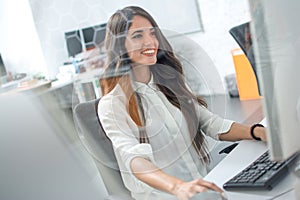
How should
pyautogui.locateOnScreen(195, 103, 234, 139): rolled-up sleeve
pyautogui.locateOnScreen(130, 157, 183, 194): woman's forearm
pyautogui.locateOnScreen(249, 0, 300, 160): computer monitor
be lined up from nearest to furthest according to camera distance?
1. pyautogui.locateOnScreen(249, 0, 300, 160): computer monitor
2. pyautogui.locateOnScreen(130, 157, 183, 194): woman's forearm
3. pyautogui.locateOnScreen(195, 103, 234, 139): rolled-up sleeve

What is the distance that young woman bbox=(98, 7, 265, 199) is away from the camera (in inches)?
22.0

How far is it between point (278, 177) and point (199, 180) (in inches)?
4.4

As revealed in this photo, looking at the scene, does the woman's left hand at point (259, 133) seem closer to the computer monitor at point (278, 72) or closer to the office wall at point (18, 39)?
the computer monitor at point (278, 72)

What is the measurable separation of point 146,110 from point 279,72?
0.22m

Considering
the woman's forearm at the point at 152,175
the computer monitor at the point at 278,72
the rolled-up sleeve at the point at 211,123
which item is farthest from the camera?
the rolled-up sleeve at the point at 211,123

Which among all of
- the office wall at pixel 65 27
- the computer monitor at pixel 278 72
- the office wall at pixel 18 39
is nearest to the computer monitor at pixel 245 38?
the office wall at pixel 65 27

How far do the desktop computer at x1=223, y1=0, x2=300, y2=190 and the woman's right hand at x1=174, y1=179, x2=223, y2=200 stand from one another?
6 cm

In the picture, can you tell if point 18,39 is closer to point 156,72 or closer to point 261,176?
point 156,72

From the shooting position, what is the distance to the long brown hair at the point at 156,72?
57cm

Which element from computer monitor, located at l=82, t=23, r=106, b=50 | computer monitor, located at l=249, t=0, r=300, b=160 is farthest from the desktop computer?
computer monitor, located at l=82, t=23, r=106, b=50

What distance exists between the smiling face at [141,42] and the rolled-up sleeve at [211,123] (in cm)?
13

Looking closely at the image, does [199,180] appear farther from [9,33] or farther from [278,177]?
[9,33]

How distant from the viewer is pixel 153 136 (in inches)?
23.3

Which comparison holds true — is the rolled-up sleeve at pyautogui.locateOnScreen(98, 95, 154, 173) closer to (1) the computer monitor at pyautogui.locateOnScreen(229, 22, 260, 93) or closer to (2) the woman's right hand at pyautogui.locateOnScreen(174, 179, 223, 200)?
(2) the woman's right hand at pyautogui.locateOnScreen(174, 179, 223, 200)
